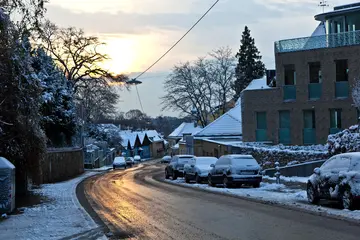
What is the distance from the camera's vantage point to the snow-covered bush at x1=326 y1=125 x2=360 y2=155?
25.5 meters

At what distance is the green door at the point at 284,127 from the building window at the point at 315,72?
128 inches

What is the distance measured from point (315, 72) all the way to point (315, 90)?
1.37 meters

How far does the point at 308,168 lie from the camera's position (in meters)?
29.0

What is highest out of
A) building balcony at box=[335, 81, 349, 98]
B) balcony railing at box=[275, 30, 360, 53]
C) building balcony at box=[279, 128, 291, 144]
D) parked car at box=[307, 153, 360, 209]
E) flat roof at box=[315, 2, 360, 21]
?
flat roof at box=[315, 2, 360, 21]

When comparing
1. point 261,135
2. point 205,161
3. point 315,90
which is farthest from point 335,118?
point 205,161

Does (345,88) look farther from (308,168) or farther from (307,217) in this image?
(307,217)

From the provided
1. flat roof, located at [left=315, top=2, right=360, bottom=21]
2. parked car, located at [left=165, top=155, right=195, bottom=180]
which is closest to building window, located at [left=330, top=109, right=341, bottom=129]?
flat roof, located at [left=315, top=2, right=360, bottom=21]

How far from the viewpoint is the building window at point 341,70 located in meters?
37.0

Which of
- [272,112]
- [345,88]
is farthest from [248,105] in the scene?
[345,88]

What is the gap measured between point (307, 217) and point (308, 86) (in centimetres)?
2651

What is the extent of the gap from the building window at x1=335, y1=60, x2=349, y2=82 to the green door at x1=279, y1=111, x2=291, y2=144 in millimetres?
4760

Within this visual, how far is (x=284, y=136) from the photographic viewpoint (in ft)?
132

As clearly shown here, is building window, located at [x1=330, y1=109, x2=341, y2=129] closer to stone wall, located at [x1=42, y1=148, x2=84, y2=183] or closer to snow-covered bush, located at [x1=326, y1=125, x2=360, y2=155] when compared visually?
snow-covered bush, located at [x1=326, y1=125, x2=360, y2=155]

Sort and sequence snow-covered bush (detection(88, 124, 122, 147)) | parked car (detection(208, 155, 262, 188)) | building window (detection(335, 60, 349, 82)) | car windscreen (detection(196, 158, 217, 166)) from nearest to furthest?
parked car (detection(208, 155, 262, 188)), car windscreen (detection(196, 158, 217, 166)), building window (detection(335, 60, 349, 82)), snow-covered bush (detection(88, 124, 122, 147))
